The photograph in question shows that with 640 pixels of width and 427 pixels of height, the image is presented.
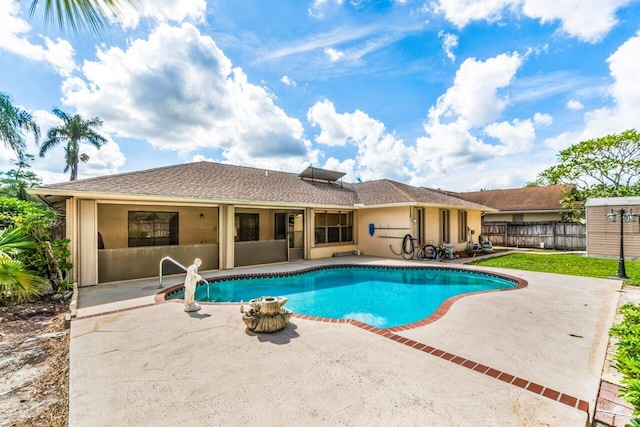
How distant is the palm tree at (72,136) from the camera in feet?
83.1

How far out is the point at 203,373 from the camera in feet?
10.7

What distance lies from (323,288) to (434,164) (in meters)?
15.0

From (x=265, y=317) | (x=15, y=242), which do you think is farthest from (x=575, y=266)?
(x=15, y=242)

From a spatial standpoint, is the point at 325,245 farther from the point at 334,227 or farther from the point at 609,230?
the point at 609,230

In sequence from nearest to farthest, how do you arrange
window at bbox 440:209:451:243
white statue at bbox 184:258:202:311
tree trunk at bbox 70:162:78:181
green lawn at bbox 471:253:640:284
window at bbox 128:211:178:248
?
white statue at bbox 184:258:202:311, green lawn at bbox 471:253:640:284, window at bbox 128:211:178:248, window at bbox 440:209:451:243, tree trunk at bbox 70:162:78:181

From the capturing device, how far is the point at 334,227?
15203 mm

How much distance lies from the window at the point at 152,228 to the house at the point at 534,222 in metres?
19.4

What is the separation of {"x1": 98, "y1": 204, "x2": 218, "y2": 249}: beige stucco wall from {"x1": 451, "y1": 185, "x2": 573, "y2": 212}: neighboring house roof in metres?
20.7

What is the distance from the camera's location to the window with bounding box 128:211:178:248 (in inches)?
456

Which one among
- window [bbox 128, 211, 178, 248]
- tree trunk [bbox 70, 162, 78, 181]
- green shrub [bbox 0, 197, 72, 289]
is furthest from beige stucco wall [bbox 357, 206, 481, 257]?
tree trunk [bbox 70, 162, 78, 181]

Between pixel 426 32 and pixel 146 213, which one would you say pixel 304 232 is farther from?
pixel 426 32

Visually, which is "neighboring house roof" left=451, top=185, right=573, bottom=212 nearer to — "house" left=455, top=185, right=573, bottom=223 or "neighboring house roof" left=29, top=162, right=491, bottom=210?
"house" left=455, top=185, right=573, bottom=223

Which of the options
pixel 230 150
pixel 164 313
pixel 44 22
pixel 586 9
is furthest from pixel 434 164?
pixel 44 22

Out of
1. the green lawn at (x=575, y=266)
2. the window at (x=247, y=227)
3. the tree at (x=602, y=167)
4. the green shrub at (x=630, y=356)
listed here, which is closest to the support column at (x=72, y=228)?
the window at (x=247, y=227)
